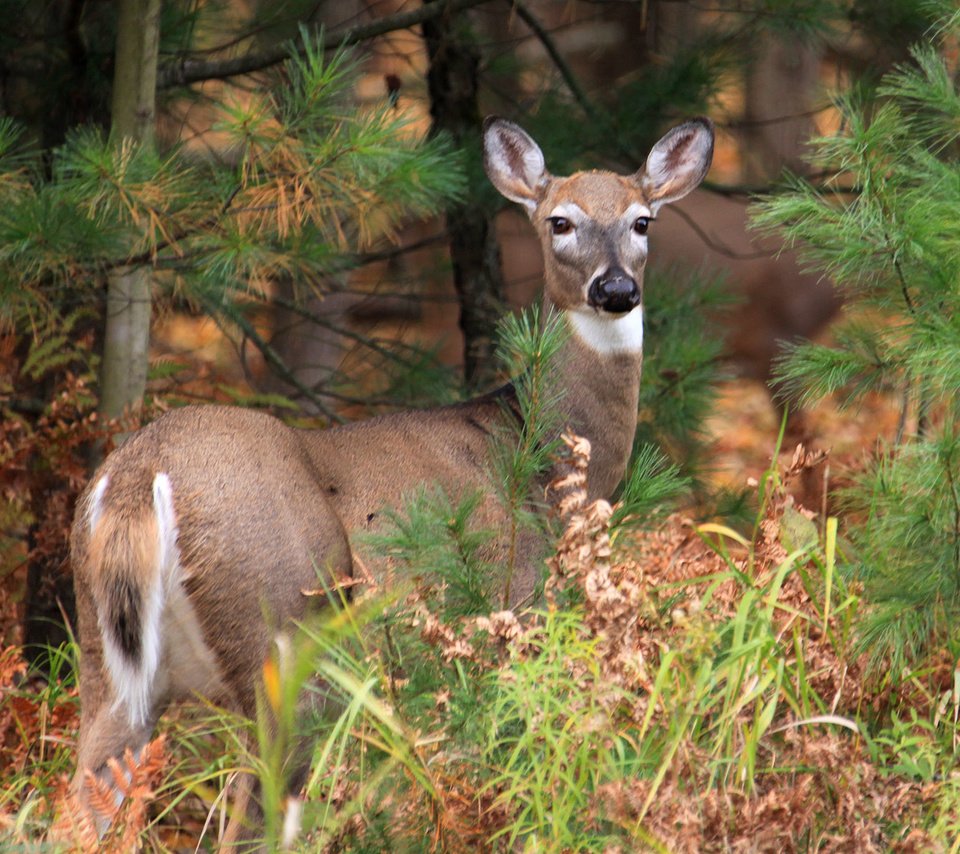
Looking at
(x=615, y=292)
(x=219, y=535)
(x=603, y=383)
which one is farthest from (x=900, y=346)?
(x=219, y=535)

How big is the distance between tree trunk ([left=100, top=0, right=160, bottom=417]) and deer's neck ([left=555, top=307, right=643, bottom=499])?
1520 millimetres

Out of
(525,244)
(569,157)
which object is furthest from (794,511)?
(525,244)

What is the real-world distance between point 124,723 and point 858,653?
1930 mm

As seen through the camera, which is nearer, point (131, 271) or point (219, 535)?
point (219, 535)

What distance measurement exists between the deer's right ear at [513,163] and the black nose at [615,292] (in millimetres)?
778

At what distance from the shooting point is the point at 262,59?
5.70 metres

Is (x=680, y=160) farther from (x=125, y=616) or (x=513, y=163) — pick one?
(x=125, y=616)

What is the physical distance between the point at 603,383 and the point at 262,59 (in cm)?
182

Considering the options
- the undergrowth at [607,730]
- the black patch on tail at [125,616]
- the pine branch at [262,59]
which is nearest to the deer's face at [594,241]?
the pine branch at [262,59]

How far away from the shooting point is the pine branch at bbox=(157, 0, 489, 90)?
224 inches

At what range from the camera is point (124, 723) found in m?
4.05

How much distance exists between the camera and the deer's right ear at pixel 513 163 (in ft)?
18.6

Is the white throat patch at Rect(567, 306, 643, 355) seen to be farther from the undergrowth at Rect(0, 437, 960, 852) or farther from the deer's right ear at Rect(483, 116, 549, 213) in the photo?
the undergrowth at Rect(0, 437, 960, 852)

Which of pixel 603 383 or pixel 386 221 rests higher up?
pixel 386 221
